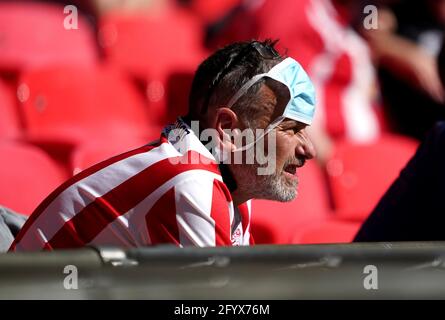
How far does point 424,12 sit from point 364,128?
1119mm

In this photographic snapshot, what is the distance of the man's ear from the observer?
2.65 metres

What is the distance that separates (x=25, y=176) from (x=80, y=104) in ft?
4.10

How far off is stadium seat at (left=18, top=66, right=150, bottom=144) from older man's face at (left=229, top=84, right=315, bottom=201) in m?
1.91

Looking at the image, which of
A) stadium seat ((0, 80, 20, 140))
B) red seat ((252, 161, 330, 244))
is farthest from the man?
stadium seat ((0, 80, 20, 140))

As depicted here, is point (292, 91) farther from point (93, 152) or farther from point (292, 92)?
point (93, 152)

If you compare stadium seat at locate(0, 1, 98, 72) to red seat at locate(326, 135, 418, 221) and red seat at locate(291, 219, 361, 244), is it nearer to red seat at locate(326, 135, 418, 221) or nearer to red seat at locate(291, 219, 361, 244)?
red seat at locate(326, 135, 418, 221)

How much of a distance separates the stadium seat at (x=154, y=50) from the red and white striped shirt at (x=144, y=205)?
2.71 meters

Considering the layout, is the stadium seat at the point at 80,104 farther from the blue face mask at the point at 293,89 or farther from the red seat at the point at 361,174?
the blue face mask at the point at 293,89

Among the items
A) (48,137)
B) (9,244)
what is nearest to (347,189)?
(48,137)

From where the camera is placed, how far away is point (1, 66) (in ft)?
16.9

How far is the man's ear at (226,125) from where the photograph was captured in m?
2.65

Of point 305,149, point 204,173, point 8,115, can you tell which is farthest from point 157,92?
point 204,173

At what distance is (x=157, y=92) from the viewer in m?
5.33

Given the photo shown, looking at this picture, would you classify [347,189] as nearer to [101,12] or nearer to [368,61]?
[368,61]
